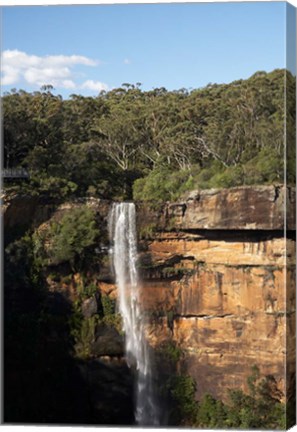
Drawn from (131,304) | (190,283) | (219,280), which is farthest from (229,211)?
(131,304)

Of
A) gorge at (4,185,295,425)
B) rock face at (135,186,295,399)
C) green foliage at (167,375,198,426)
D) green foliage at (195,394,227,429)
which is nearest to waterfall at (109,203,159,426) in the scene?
gorge at (4,185,295,425)

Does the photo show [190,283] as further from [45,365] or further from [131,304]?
[45,365]

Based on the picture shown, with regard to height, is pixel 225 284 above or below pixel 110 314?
above

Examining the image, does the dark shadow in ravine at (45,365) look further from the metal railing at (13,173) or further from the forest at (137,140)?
the forest at (137,140)

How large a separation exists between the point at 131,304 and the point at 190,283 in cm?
73

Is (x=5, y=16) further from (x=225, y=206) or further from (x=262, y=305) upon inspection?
(x=262, y=305)

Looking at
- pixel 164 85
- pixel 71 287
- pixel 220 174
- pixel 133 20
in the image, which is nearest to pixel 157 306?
pixel 71 287

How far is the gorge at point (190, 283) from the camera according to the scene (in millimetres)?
9180

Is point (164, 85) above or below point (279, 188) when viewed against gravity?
above

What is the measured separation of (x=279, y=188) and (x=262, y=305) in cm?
130

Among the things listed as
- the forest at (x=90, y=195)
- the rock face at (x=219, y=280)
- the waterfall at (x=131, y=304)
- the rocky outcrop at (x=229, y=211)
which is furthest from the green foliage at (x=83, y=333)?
the rocky outcrop at (x=229, y=211)

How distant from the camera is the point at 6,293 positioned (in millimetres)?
9664

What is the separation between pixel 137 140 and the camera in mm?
9617

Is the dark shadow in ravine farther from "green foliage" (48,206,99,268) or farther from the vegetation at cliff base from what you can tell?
the vegetation at cliff base
